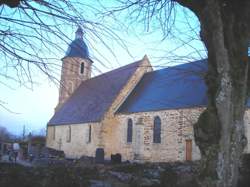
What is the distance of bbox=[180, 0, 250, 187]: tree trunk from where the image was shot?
4668 millimetres

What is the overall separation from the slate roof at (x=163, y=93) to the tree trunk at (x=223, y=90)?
17021 millimetres

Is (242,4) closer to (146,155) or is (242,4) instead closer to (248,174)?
(248,174)

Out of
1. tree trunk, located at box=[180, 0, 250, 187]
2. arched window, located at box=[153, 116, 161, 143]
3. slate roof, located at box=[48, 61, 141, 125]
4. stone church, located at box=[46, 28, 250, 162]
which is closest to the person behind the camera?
tree trunk, located at box=[180, 0, 250, 187]

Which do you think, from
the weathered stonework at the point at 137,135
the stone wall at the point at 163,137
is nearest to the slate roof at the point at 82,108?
the weathered stonework at the point at 137,135

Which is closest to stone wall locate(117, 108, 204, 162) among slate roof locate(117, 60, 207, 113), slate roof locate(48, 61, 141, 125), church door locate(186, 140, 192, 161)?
church door locate(186, 140, 192, 161)

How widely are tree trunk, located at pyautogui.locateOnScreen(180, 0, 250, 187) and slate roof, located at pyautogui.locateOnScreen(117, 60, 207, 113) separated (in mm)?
17021

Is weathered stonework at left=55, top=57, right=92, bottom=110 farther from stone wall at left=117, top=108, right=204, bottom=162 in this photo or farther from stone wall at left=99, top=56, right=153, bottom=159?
stone wall at left=99, top=56, right=153, bottom=159

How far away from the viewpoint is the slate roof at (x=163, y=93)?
80.1 feet

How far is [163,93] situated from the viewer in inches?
1099

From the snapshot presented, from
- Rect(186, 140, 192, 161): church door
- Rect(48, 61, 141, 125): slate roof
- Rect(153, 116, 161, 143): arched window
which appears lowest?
Rect(186, 140, 192, 161): church door

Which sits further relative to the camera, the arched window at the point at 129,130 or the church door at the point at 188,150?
the arched window at the point at 129,130

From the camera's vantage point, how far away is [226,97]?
16.0 ft

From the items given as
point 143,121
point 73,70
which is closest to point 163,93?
point 143,121

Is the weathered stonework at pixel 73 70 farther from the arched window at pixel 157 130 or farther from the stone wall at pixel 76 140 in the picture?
the stone wall at pixel 76 140
